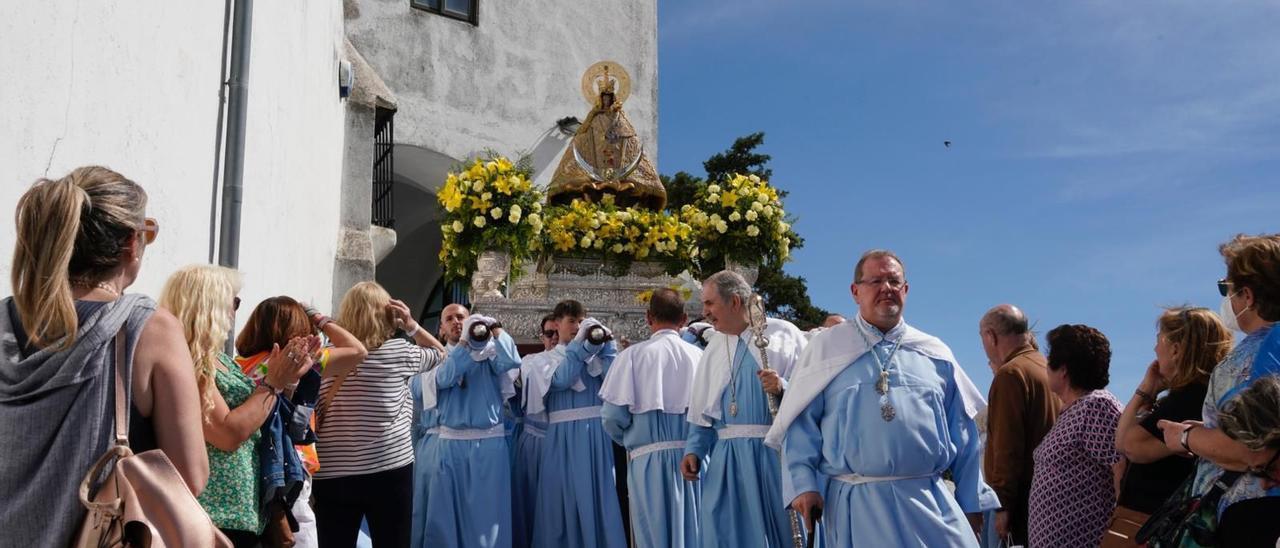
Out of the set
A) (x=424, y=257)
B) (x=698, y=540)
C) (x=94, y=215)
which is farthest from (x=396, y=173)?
(x=94, y=215)

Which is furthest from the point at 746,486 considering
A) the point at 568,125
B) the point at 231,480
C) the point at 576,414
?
the point at 568,125

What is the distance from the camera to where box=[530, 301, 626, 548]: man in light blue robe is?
8789mm

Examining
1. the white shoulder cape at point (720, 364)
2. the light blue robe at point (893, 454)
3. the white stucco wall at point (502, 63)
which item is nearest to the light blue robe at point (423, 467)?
the white shoulder cape at point (720, 364)

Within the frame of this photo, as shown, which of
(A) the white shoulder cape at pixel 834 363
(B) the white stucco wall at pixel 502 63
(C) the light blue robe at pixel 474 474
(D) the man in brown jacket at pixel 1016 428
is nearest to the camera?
(A) the white shoulder cape at pixel 834 363

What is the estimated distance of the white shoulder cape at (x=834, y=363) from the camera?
5363 mm

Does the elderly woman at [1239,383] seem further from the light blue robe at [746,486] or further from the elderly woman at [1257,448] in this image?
the light blue robe at [746,486]

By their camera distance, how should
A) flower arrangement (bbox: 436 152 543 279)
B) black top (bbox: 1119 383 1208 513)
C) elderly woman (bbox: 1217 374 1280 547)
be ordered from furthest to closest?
flower arrangement (bbox: 436 152 543 279) → black top (bbox: 1119 383 1208 513) → elderly woman (bbox: 1217 374 1280 547)

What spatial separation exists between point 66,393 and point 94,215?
436 millimetres

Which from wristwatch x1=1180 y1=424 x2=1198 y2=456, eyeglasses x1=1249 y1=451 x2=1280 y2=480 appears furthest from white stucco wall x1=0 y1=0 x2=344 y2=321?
eyeglasses x1=1249 y1=451 x2=1280 y2=480

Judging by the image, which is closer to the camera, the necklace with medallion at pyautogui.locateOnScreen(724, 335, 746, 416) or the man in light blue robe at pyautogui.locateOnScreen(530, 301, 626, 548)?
the necklace with medallion at pyautogui.locateOnScreen(724, 335, 746, 416)

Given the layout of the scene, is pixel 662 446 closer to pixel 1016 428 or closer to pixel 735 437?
pixel 735 437

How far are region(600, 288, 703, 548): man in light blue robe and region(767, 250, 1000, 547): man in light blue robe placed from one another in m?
2.20

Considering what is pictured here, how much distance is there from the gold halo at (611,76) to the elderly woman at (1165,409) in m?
10.6

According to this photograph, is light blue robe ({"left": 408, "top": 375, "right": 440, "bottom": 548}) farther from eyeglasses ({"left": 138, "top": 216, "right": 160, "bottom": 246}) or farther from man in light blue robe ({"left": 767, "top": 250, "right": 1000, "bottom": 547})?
eyeglasses ({"left": 138, "top": 216, "right": 160, "bottom": 246})
